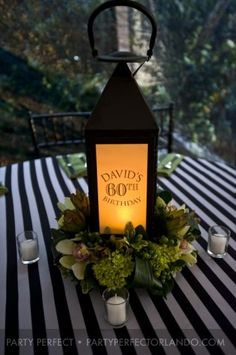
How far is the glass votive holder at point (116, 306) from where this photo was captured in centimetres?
67

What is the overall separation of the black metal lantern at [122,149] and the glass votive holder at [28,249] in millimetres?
204

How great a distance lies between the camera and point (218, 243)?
0.87 metres

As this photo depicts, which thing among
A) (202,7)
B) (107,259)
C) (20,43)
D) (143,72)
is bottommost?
(107,259)

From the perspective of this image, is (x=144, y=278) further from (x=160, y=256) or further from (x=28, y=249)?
(x=28, y=249)

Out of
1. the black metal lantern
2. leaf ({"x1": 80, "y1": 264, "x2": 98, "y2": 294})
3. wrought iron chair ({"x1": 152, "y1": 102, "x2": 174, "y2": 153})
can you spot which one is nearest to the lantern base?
the black metal lantern

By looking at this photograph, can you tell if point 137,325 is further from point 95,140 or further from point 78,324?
point 95,140

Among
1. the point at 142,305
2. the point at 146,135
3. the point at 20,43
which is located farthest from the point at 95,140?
the point at 20,43

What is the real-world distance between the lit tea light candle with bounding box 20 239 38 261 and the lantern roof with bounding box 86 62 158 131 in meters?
0.38

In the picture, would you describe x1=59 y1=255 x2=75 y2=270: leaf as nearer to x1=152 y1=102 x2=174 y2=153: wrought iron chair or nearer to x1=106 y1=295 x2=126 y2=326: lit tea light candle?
x1=106 y1=295 x2=126 y2=326: lit tea light candle

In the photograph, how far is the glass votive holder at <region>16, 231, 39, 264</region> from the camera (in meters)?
0.86

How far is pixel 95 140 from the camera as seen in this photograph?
28.4 inches

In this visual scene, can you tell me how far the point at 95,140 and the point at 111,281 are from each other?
0.33 metres

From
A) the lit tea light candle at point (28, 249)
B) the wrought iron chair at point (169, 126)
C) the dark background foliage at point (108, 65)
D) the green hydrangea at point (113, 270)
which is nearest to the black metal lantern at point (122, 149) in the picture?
the green hydrangea at point (113, 270)

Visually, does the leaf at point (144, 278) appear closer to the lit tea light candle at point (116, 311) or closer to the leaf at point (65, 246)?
the lit tea light candle at point (116, 311)
